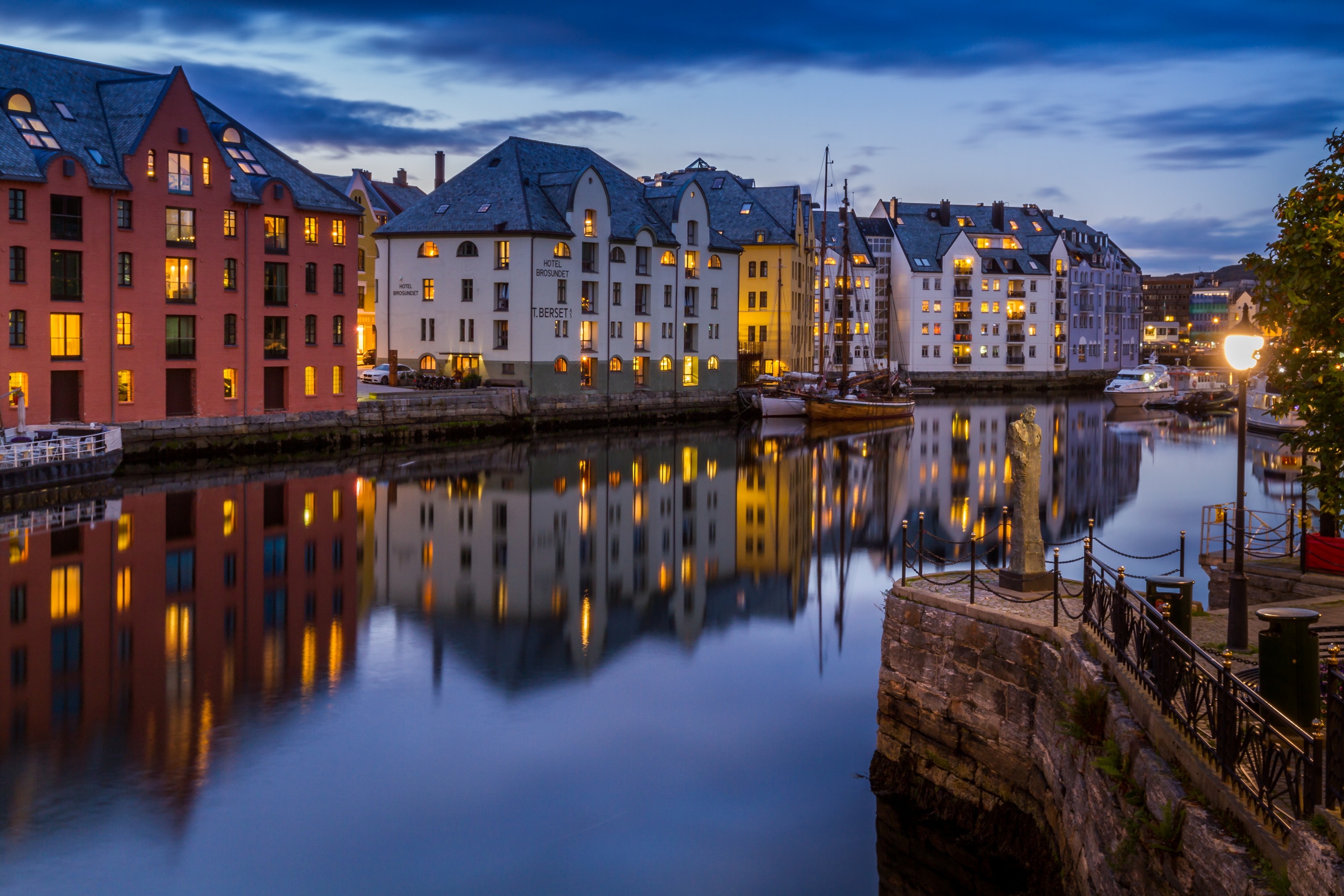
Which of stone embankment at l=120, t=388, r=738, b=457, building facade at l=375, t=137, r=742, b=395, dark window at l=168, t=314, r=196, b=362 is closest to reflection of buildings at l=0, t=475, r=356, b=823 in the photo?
stone embankment at l=120, t=388, r=738, b=457

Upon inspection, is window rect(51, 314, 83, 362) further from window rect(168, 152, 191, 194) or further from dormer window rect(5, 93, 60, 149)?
window rect(168, 152, 191, 194)

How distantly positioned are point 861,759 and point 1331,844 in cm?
1174

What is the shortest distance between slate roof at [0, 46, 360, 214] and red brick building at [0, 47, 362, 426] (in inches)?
3.7

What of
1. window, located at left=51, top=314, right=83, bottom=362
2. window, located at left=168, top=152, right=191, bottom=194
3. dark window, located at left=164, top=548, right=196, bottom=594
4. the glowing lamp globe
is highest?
window, located at left=168, top=152, right=191, bottom=194

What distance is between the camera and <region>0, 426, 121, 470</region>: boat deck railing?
1770 inches

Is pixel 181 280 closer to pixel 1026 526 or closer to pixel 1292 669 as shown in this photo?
pixel 1026 526

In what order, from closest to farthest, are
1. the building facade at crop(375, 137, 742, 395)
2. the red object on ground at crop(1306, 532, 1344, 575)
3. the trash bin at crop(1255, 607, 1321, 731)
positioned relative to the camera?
the trash bin at crop(1255, 607, 1321, 731)
the red object on ground at crop(1306, 532, 1344, 575)
the building facade at crop(375, 137, 742, 395)

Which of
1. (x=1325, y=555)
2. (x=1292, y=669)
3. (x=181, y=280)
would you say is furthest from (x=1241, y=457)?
(x=181, y=280)

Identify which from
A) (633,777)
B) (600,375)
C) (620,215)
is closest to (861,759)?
(633,777)

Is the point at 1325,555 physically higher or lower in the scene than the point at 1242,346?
lower

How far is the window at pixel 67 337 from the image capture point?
55.8 m

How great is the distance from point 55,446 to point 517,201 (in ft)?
145

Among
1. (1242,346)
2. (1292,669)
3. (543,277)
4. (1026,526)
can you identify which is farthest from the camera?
(543,277)

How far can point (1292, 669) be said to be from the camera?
11.3 metres
